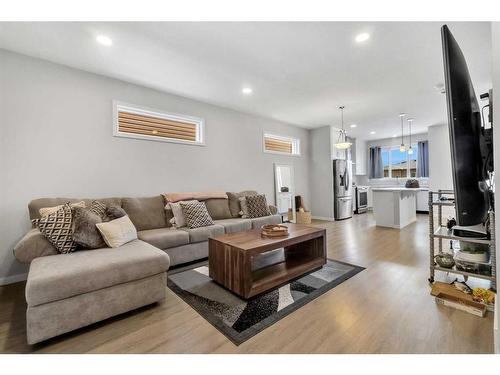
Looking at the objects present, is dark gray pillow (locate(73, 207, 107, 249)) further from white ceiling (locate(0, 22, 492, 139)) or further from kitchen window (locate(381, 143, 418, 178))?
kitchen window (locate(381, 143, 418, 178))

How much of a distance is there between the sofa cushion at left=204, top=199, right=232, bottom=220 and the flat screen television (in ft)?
10.6

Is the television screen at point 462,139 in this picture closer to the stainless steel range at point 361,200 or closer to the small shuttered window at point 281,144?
the small shuttered window at point 281,144

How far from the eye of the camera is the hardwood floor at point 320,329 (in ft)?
4.77

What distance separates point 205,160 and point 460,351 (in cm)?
386

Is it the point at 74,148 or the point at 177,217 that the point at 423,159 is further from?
the point at 74,148

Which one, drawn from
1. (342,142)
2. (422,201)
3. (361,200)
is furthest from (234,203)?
(422,201)

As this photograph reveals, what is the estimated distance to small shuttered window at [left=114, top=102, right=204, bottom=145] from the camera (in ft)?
11.0

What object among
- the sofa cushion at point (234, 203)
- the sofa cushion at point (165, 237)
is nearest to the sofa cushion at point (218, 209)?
the sofa cushion at point (234, 203)

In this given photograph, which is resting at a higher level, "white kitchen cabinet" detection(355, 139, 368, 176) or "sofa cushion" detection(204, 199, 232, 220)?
"white kitchen cabinet" detection(355, 139, 368, 176)

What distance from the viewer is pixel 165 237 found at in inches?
109

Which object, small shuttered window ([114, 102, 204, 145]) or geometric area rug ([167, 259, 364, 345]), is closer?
geometric area rug ([167, 259, 364, 345])

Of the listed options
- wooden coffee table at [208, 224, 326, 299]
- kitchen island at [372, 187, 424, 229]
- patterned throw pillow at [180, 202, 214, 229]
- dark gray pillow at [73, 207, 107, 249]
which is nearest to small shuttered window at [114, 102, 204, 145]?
patterned throw pillow at [180, 202, 214, 229]

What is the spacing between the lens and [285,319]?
1.76m
